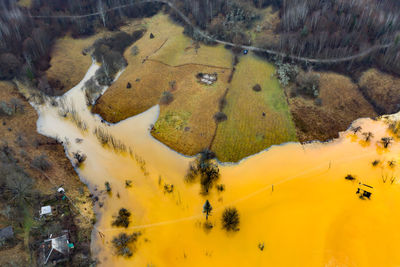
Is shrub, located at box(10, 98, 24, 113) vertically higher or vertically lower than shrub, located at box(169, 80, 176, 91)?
lower

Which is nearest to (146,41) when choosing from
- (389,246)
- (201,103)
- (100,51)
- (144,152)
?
(100,51)

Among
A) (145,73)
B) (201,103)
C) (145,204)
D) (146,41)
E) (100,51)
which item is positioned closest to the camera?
(145,204)

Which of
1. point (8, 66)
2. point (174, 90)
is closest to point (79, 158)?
point (174, 90)

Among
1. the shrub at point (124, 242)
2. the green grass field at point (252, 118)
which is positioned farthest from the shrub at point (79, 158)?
the green grass field at point (252, 118)

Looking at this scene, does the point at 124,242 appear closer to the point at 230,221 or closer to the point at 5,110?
the point at 230,221

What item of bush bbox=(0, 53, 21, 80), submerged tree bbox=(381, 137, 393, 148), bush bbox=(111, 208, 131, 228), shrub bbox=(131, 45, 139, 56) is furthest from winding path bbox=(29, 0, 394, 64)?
bush bbox=(111, 208, 131, 228)

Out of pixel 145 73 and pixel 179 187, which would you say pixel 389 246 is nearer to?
pixel 179 187

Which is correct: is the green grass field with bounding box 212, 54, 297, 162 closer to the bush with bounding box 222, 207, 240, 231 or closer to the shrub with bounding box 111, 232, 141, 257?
the bush with bounding box 222, 207, 240, 231
